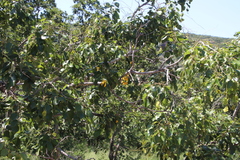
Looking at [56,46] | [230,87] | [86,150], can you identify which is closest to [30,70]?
[56,46]

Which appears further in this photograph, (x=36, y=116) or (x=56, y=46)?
(x=56, y=46)

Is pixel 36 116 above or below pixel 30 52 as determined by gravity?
below

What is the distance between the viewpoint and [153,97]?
6.07ft

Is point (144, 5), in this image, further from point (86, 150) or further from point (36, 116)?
point (86, 150)

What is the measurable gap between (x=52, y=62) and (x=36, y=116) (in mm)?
954

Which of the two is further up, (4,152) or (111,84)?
(111,84)

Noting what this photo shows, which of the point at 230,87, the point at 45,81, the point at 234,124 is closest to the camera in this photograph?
the point at 230,87

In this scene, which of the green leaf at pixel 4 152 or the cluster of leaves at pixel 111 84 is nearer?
the green leaf at pixel 4 152

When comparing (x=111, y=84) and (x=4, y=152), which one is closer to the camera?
(x=4, y=152)

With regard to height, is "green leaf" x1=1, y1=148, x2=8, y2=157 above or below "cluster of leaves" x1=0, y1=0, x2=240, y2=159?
below

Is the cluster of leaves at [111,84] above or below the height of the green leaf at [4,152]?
above

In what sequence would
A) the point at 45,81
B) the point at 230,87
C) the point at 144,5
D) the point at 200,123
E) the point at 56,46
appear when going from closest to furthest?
the point at 230,87, the point at 45,81, the point at 200,123, the point at 56,46, the point at 144,5

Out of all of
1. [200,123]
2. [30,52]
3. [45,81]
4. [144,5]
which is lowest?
[200,123]

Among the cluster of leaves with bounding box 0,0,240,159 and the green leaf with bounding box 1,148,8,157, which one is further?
the cluster of leaves with bounding box 0,0,240,159
